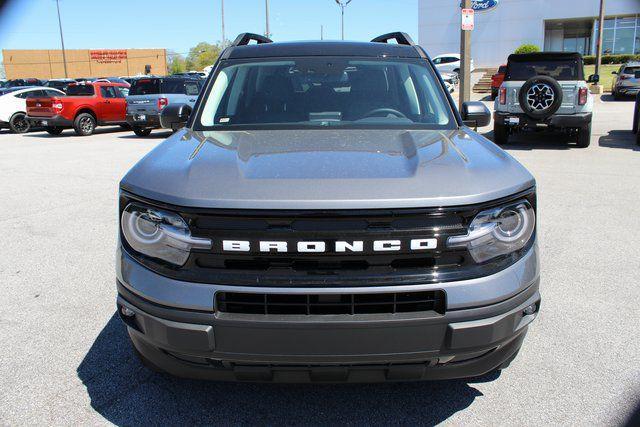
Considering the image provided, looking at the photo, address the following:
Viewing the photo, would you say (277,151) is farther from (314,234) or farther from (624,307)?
(624,307)

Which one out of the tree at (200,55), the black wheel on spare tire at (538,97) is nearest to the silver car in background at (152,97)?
the black wheel on spare tire at (538,97)

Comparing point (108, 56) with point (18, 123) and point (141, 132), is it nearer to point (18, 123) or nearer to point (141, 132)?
point (18, 123)

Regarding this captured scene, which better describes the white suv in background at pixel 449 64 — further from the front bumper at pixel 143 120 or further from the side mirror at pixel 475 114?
the side mirror at pixel 475 114

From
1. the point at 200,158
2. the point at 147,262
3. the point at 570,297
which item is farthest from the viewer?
the point at 570,297

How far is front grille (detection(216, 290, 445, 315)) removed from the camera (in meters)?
2.15

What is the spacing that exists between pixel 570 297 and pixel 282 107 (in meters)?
2.52

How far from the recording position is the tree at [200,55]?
10743 centimetres

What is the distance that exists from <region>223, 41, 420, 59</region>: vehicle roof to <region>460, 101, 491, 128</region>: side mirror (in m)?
0.53

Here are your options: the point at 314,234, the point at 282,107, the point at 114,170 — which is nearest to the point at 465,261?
the point at 314,234

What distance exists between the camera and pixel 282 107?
3.67 metres

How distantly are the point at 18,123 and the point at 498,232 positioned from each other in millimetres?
21261

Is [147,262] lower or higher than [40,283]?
higher

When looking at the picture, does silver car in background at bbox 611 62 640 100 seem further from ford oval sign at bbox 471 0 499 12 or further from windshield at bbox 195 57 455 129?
windshield at bbox 195 57 455 129

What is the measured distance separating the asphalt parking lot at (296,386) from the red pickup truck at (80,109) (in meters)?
12.4
